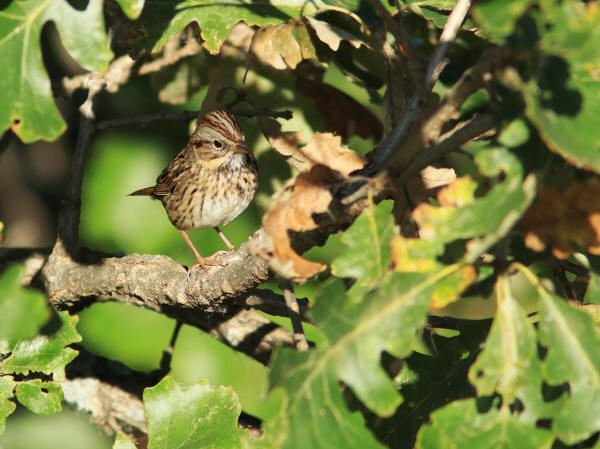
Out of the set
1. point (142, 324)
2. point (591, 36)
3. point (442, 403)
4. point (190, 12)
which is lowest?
point (142, 324)

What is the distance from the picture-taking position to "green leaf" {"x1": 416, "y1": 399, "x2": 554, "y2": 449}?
5.74 feet

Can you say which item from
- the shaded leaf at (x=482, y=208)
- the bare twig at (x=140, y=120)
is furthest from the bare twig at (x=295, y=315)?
the bare twig at (x=140, y=120)

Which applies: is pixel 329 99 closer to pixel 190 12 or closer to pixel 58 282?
pixel 190 12

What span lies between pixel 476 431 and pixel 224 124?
106 inches

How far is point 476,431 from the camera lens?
178 centimetres

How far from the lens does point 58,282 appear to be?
3.46 m

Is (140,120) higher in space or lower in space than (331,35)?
lower

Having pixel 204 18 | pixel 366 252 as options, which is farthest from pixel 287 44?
pixel 366 252

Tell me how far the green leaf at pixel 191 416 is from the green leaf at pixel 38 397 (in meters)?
0.33

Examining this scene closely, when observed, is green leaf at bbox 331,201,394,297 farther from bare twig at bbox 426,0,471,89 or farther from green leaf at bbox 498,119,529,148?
bare twig at bbox 426,0,471,89

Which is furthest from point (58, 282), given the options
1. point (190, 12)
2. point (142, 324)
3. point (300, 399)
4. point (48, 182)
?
point (300, 399)

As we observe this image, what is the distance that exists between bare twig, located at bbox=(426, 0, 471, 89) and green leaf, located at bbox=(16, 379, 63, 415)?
1.73 metres

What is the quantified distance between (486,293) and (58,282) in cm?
234

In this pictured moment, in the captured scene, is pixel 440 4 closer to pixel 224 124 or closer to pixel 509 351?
pixel 224 124
